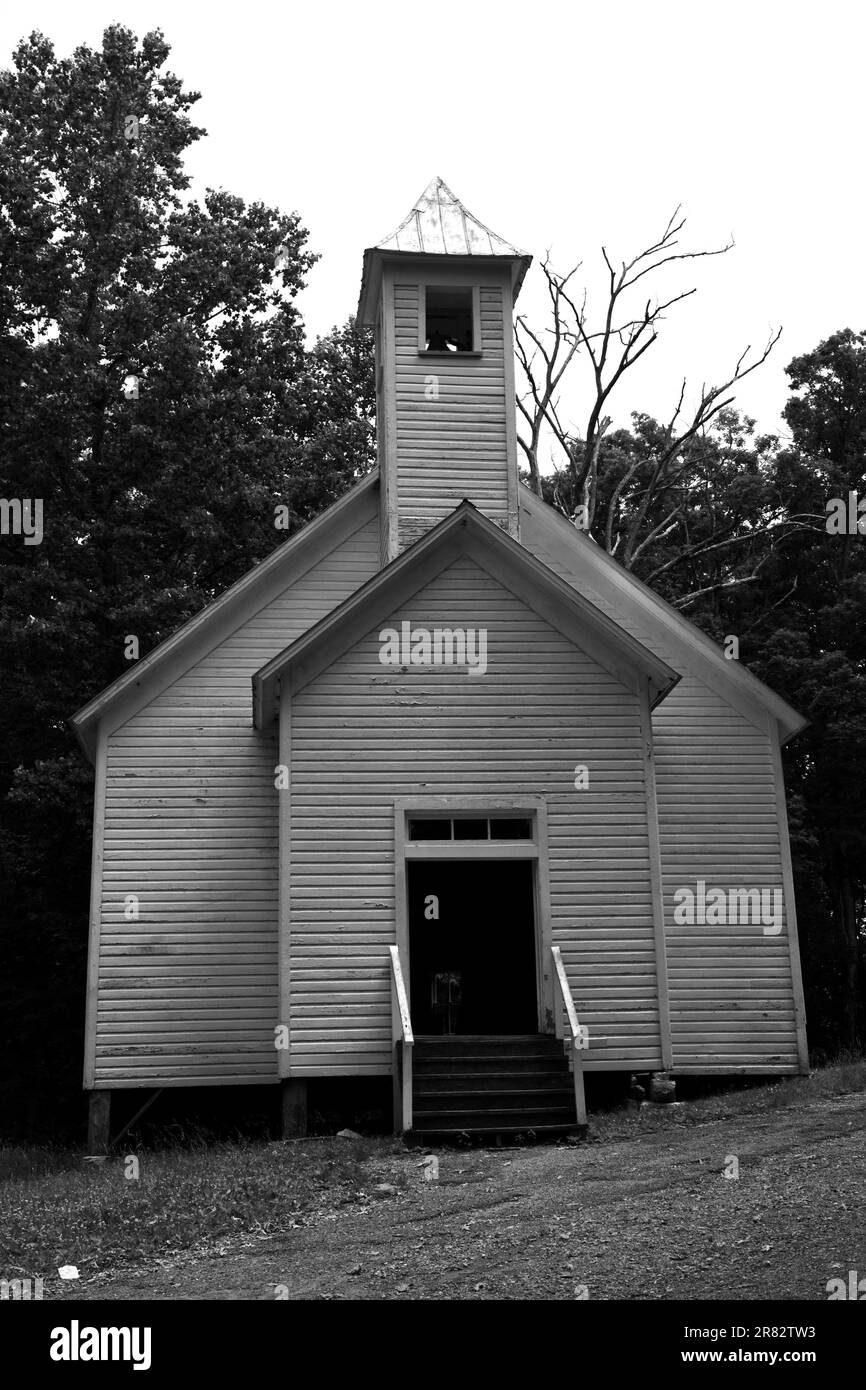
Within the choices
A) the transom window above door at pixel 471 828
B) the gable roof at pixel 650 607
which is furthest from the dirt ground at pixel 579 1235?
the gable roof at pixel 650 607

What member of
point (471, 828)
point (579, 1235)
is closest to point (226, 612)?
point (471, 828)

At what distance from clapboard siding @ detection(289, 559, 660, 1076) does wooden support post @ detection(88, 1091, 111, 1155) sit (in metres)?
2.64

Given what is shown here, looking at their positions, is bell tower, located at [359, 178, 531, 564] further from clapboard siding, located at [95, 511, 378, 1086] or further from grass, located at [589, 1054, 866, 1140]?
grass, located at [589, 1054, 866, 1140]

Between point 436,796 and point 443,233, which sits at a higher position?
point 443,233

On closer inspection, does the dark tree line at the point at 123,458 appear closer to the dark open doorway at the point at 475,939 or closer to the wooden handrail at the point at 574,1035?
the dark open doorway at the point at 475,939

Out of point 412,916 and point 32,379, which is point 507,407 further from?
point 32,379

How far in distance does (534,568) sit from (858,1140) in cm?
667

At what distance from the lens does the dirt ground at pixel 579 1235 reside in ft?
26.0

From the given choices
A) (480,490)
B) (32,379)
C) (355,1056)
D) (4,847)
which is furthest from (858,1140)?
(32,379)

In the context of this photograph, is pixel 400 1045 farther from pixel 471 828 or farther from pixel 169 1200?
pixel 169 1200

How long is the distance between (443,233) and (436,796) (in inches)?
295

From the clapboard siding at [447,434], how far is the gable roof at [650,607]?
1.99ft

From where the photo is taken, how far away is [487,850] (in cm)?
1516
